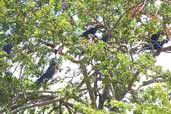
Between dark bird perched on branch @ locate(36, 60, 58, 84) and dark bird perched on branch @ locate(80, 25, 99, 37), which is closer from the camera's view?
dark bird perched on branch @ locate(80, 25, 99, 37)

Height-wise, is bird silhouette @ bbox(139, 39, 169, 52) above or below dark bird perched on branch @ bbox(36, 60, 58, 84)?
above

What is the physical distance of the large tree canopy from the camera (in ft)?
38.2

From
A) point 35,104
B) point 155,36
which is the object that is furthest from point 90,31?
point 35,104

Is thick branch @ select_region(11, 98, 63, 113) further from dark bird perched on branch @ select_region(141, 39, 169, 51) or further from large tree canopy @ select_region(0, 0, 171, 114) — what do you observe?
dark bird perched on branch @ select_region(141, 39, 169, 51)

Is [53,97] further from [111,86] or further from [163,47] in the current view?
[163,47]

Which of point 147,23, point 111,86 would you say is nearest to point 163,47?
point 147,23

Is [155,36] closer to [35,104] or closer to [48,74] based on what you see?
[48,74]

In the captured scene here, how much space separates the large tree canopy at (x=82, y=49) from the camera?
11.6 m

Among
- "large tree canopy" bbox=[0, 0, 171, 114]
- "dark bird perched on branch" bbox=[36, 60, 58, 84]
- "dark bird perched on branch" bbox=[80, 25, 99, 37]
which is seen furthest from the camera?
"dark bird perched on branch" bbox=[36, 60, 58, 84]

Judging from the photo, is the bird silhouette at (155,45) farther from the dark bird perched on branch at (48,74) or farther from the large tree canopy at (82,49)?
the dark bird perched on branch at (48,74)

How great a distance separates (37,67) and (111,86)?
1980 mm

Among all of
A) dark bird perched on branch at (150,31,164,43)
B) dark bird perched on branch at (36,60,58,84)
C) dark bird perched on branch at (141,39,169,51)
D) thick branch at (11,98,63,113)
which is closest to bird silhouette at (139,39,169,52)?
dark bird perched on branch at (141,39,169,51)

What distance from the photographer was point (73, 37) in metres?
11.9

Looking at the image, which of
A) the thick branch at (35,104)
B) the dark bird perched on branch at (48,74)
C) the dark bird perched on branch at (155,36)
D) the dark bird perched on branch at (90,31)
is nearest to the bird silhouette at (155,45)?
the dark bird perched on branch at (155,36)
